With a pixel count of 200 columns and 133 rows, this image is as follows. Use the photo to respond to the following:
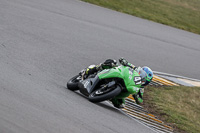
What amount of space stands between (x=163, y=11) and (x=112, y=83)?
49.4ft

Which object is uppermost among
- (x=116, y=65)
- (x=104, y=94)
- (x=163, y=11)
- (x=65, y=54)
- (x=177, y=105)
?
(x=116, y=65)

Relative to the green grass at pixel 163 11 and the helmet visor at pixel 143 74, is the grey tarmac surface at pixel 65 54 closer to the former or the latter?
the helmet visor at pixel 143 74

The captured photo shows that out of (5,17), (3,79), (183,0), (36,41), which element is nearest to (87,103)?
(3,79)

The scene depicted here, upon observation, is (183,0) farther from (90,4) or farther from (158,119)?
(158,119)

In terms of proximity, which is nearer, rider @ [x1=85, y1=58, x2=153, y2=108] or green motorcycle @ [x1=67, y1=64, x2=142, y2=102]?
green motorcycle @ [x1=67, y1=64, x2=142, y2=102]

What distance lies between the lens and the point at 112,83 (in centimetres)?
770

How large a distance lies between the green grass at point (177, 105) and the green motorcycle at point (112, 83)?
1.80m

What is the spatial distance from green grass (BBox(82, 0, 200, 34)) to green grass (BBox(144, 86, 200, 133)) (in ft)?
26.2

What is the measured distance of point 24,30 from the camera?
12422 mm

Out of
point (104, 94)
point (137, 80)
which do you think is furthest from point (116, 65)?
point (104, 94)

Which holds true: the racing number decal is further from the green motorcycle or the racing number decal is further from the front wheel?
the front wheel

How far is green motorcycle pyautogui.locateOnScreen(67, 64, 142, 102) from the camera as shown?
7.69m

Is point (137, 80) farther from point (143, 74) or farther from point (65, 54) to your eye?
point (65, 54)

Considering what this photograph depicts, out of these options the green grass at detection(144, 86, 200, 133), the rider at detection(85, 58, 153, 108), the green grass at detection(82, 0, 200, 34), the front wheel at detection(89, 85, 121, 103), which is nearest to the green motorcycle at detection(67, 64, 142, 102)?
the front wheel at detection(89, 85, 121, 103)
